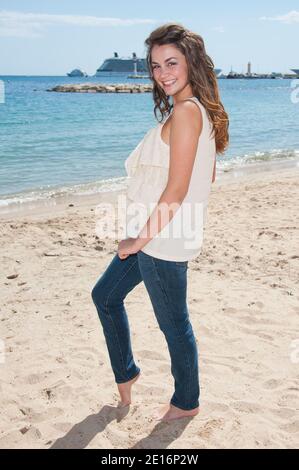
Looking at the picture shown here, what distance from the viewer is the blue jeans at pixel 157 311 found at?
2.52 meters

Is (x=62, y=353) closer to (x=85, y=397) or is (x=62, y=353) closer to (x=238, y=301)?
(x=85, y=397)

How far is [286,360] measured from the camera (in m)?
3.68

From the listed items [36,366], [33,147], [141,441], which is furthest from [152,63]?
[33,147]

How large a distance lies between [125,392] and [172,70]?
1.85 metres

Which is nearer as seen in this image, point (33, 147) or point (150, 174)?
point (150, 174)

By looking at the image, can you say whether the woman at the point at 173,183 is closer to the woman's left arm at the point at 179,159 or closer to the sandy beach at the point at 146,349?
the woman's left arm at the point at 179,159

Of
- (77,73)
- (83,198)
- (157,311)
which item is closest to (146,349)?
(157,311)

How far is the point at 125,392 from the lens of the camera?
3.13 meters

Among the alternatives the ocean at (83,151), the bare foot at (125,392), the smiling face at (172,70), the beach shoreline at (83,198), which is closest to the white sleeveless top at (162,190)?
the smiling face at (172,70)

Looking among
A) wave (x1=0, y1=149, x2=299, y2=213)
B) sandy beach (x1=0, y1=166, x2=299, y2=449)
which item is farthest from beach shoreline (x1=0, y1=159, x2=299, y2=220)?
sandy beach (x1=0, y1=166, x2=299, y2=449)

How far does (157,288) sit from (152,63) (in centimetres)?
106

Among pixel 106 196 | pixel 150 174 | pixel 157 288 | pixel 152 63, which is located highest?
pixel 152 63

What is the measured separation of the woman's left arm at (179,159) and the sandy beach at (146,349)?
132 centimetres
